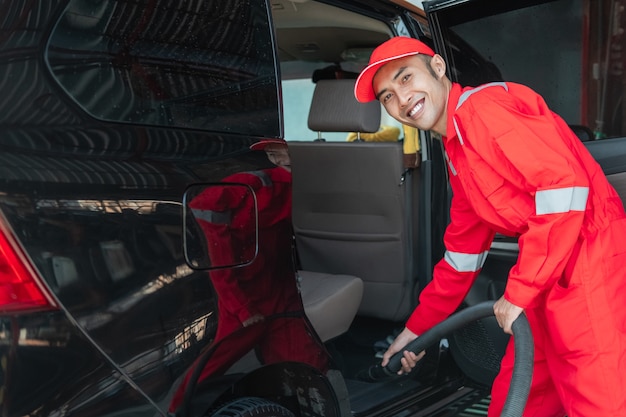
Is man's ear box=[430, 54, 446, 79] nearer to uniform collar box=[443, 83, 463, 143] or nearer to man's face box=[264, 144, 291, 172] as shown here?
uniform collar box=[443, 83, 463, 143]

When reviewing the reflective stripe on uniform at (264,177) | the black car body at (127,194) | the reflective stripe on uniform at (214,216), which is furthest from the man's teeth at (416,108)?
the reflective stripe on uniform at (214,216)

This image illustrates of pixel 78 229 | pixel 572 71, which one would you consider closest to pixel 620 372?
pixel 572 71

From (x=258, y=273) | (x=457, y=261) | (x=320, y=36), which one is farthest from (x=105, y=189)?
(x=320, y=36)

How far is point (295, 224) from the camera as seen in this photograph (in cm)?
331

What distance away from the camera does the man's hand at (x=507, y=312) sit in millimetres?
1819

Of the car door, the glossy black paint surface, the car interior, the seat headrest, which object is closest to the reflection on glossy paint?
the glossy black paint surface

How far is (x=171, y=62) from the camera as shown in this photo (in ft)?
5.48

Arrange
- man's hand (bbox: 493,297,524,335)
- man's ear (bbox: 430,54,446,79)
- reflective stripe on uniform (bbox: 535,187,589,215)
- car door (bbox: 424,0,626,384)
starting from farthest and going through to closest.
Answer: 1. car door (bbox: 424,0,626,384)
2. man's ear (bbox: 430,54,446,79)
3. man's hand (bbox: 493,297,524,335)
4. reflective stripe on uniform (bbox: 535,187,589,215)

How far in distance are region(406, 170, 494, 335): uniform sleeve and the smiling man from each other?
0.19m

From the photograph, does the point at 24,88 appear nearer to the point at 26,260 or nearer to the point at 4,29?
the point at 4,29

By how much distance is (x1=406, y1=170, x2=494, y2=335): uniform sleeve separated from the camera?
7.34 ft

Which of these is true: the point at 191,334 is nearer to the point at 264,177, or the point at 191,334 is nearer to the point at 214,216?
the point at 214,216

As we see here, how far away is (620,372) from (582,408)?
0.47 ft

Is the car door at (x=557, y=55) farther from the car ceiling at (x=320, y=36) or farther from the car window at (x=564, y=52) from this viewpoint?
the car ceiling at (x=320, y=36)
